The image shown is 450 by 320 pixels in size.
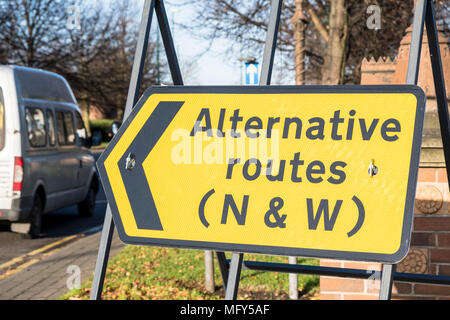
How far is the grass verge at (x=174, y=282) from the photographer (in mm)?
5730

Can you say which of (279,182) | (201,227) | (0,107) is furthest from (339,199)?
(0,107)

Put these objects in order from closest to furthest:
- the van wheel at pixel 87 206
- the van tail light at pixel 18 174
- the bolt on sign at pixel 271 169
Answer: the bolt on sign at pixel 271 169 → the van tail light at pixel 18 174 → the van wheel at pixel 87 206

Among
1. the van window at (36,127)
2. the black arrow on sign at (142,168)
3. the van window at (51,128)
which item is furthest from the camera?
the van window at (51,128)

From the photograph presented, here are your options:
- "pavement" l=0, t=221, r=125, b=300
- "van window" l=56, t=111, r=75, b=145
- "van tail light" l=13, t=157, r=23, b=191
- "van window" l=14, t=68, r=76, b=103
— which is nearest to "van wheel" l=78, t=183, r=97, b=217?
"van window" l=56, t=111, r=75, b=145

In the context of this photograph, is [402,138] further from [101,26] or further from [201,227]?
[101,26]

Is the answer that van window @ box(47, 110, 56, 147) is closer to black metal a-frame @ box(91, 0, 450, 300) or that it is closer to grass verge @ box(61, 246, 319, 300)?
grass verge @ box(61, 246, 319, 300)

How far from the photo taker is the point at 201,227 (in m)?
2.38

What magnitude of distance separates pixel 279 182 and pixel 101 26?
3074cm

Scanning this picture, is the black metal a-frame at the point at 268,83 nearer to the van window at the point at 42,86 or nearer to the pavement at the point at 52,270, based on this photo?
the pavement at the point at 52,270

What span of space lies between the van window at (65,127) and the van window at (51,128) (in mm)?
223

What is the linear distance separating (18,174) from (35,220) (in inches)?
37.5

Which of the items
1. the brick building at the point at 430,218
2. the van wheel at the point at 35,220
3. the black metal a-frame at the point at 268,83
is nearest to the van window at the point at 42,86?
the van wheel at the point at 35,220

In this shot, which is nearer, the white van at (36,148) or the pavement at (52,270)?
the pavement at (52,270)

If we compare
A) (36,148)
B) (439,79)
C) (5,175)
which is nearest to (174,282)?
(5,175)
